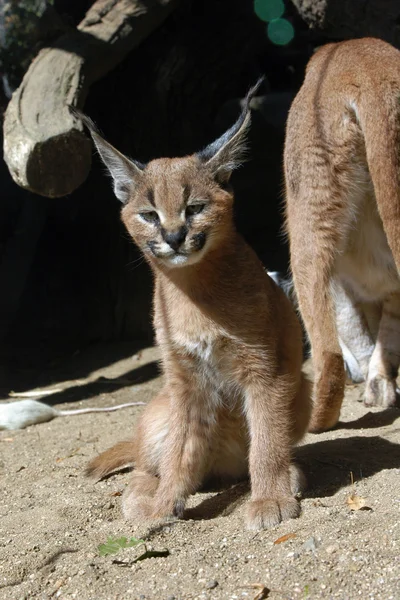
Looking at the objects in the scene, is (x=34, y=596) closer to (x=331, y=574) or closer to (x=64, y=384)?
(x=331, y=574)

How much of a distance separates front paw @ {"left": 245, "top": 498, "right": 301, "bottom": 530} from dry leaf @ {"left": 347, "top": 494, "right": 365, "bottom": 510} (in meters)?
0.22

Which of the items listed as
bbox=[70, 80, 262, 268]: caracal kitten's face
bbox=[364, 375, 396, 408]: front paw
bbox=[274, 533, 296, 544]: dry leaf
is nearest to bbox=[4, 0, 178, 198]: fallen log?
bbox=[70, 80, 262, 268]: caracal kitten's face

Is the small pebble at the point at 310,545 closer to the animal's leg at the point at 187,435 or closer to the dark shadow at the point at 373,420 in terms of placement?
the animal's leg at the point at 187,435

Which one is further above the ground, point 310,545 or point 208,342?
point 208,342

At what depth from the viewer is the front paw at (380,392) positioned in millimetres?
5332

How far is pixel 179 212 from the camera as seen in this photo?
334 cm

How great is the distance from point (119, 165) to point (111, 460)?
159 centimetres

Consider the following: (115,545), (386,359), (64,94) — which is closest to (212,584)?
(115,545)

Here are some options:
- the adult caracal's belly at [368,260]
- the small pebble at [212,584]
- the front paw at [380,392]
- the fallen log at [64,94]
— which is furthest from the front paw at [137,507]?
the fallen log at [64,94]

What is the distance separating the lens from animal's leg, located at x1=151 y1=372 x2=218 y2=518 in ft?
11.5

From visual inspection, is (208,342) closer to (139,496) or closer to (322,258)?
(139,496)

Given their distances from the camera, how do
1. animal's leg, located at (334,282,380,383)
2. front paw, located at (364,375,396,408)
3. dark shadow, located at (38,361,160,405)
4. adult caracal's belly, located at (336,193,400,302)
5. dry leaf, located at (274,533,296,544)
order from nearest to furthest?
dry leaf, located at (274,533,296,544)
adult caracal's belly, located at (336,193,400,302)
front paw, located at (364,375,396,408)
animal's leg, located at (334,282,380,383)
dark shadow, located at (38,361,160,405)

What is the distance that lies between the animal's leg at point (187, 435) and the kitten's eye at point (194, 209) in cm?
74

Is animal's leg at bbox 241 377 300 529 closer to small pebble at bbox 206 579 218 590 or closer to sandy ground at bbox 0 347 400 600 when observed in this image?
sandy ground at bbox 0 347 400 600
